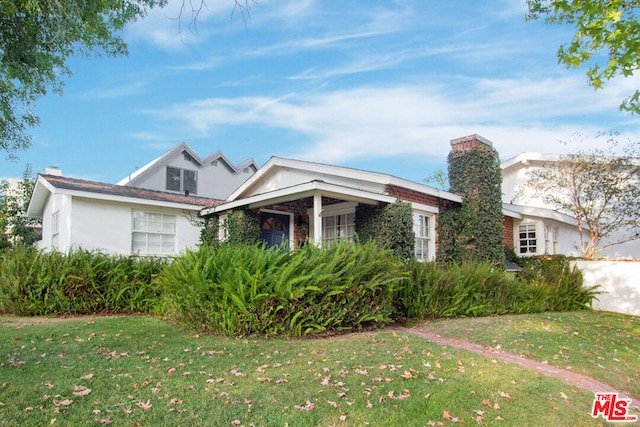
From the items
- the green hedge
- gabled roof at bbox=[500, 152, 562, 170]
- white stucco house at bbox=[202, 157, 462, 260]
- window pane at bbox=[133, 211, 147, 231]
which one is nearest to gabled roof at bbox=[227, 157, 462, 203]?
white stucco house at bbox=[202, 157, 462, 260]

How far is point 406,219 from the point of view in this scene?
1144 centimetres

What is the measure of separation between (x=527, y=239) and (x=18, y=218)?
75.7 feet

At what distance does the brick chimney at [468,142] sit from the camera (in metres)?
14.3

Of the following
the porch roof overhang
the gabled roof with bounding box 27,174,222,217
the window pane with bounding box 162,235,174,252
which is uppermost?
the gabled roof with bounding box 27,174,222,217

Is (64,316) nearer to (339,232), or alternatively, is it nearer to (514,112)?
(339,232)

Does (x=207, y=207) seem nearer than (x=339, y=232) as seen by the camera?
No

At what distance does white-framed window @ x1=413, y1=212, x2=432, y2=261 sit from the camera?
1296 cm

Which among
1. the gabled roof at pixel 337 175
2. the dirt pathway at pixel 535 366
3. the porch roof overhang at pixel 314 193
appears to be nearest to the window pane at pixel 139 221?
the gabled roof at pixel 337 175

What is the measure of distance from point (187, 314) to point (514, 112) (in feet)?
34.2

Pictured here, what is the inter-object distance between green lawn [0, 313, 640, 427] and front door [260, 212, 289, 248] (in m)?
6.90

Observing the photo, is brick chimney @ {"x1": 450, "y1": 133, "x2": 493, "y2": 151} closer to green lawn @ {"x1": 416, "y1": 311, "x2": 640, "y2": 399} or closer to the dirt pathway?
green lawn @ {"x1": 416, "y1": 311, "x2": 640, "y2": 399}

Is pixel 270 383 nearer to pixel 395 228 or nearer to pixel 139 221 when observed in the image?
pixel 395 228

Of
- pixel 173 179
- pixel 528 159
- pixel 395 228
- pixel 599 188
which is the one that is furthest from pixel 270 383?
pixel 173 179

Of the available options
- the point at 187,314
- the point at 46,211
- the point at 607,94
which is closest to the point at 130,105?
the point at 187,314
